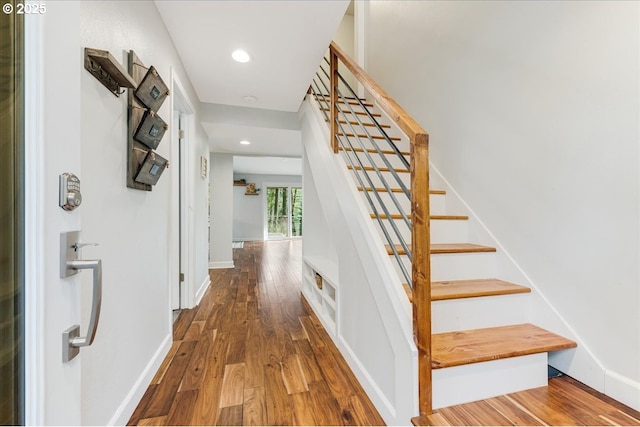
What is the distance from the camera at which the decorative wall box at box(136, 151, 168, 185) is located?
1382mm

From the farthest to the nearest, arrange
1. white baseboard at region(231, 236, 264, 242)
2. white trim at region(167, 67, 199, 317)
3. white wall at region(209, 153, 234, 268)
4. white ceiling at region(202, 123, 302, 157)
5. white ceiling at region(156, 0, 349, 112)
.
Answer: white baseboard at region(231, 236, 264, 242)
white wall at region(209, 153, 234, 268)
white ceiling at region(202, 123, 302, 157)
white trim at region(167, 67, 199, 317)
white ceiling at region(156, 0, 349, 112)

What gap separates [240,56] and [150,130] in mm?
1112

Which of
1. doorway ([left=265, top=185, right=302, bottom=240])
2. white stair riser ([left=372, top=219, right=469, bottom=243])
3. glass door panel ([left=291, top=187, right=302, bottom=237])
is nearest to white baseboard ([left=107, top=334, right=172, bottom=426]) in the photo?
white stair riser ([left=372, top=219, right=469, bottom=243])

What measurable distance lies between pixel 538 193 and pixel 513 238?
307 mm

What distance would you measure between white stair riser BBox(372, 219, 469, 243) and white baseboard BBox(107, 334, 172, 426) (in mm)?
1777

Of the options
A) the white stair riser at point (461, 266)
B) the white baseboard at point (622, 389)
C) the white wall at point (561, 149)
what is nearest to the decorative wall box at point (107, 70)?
the white stair riser at point (461, 266)

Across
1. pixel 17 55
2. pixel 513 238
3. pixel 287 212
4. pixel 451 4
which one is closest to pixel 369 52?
pixel 451 4

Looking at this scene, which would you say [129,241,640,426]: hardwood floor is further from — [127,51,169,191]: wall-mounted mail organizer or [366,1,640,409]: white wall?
[127,51,169,191]: wall-mounted mail organizer

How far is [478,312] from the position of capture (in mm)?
1444

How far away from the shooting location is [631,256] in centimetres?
116

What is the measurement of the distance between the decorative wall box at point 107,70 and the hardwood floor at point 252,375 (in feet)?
4.97

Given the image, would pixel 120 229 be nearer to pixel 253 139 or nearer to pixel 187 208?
pixel 187 208

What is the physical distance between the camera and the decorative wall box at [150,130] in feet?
4.50

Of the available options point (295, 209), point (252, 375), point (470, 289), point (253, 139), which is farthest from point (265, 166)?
point (470, 289)
